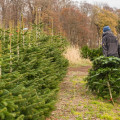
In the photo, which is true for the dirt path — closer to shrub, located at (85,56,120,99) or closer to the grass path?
the grass path

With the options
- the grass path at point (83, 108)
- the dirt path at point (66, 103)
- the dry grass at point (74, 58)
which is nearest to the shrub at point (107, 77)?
the grass path at point (83, 108)

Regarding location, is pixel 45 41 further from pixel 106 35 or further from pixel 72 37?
pixel 72 37

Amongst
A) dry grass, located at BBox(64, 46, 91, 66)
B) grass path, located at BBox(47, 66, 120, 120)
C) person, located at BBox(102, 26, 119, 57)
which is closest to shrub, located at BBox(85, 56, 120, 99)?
grass path, located at BBox(47, 66, 120, 120)

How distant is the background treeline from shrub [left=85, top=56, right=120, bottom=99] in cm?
223

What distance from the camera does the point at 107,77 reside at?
5090mm

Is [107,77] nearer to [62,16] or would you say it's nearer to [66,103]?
[66,103]

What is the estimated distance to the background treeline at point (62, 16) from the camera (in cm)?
1346

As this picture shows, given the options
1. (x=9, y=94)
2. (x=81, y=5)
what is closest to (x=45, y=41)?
(x=9, y=94)

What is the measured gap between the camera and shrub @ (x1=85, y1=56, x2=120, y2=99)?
4.98 metres

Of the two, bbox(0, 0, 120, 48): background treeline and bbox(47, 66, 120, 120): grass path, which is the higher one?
bbox(0, 0, 120, 48): background treeline

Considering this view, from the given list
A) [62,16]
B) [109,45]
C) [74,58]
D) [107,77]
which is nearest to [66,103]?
[107,77]

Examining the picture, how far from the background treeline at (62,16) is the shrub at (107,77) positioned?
2.23 m

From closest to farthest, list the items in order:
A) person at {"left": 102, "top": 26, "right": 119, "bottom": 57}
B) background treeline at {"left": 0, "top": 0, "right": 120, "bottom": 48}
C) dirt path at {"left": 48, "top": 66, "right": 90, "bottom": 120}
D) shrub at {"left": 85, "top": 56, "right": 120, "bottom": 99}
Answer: dirt path at {"left": 48, "top": 66, "right": 90, "bottom": 120}
shrub at {"left": 85, "top": 56, "right": 120, "bottom": 99}
person at {"left": 102, "top": 26, "right": 119, "bottom": 57}
background treeline at {"left": 0, "top": 0, "right": 120, "bottom": 48}

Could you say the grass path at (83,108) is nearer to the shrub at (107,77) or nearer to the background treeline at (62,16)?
the shrub at (107,77)
